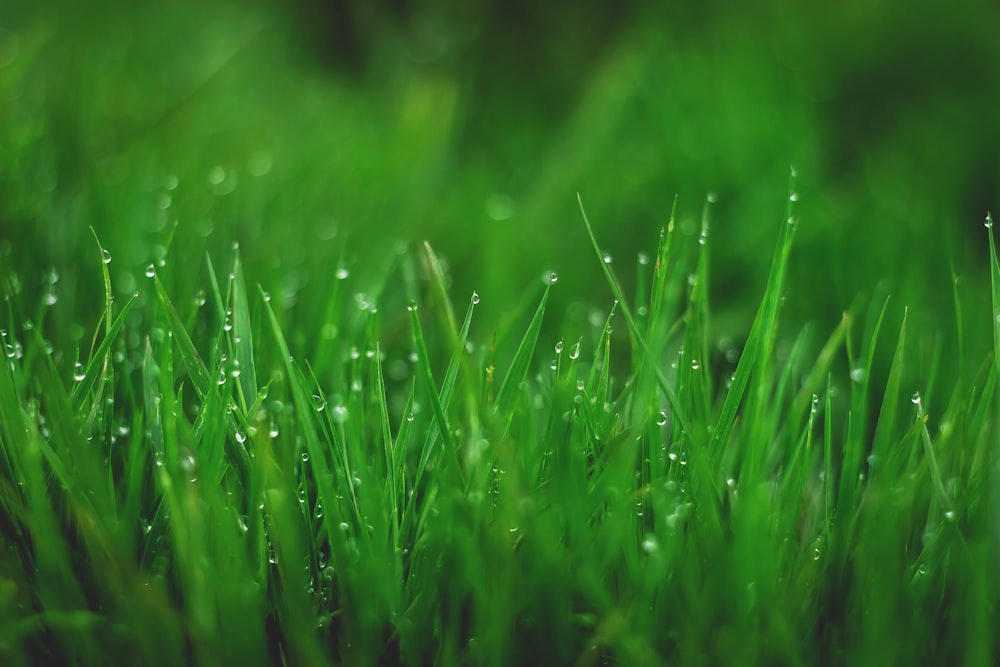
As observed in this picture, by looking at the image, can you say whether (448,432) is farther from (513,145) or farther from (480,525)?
(513,145)

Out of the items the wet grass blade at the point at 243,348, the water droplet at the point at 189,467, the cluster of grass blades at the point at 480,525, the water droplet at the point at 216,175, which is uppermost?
the water droplet at the point at 216,175

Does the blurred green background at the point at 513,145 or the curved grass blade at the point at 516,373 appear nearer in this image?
the curved grass blade at the point at 516,373

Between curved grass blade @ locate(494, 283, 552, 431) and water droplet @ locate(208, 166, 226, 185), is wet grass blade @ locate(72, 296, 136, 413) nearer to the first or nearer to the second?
curved grass blade @ locate(494, 283, 552, 431)

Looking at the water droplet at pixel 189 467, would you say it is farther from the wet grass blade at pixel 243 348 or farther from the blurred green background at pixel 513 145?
the blurred green background at pixel 513 145

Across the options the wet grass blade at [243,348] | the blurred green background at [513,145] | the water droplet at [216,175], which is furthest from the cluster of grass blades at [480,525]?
the water droplet at [216,175]

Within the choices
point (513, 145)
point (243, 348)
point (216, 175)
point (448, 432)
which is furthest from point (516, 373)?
point (513, 145)

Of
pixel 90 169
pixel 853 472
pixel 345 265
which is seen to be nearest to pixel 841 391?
pixel 853 472

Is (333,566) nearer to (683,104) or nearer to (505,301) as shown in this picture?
(505,301)

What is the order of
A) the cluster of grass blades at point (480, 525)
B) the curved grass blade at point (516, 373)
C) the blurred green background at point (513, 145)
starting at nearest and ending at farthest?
the cluster of grass blades at point (480, 525) → the curved grass blade at point (516, 373) → the blurred green background at point (513, 145)

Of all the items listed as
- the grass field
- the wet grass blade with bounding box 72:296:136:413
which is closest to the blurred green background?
the grass field

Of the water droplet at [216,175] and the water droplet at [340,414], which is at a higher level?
the water droplet at [216,175]
